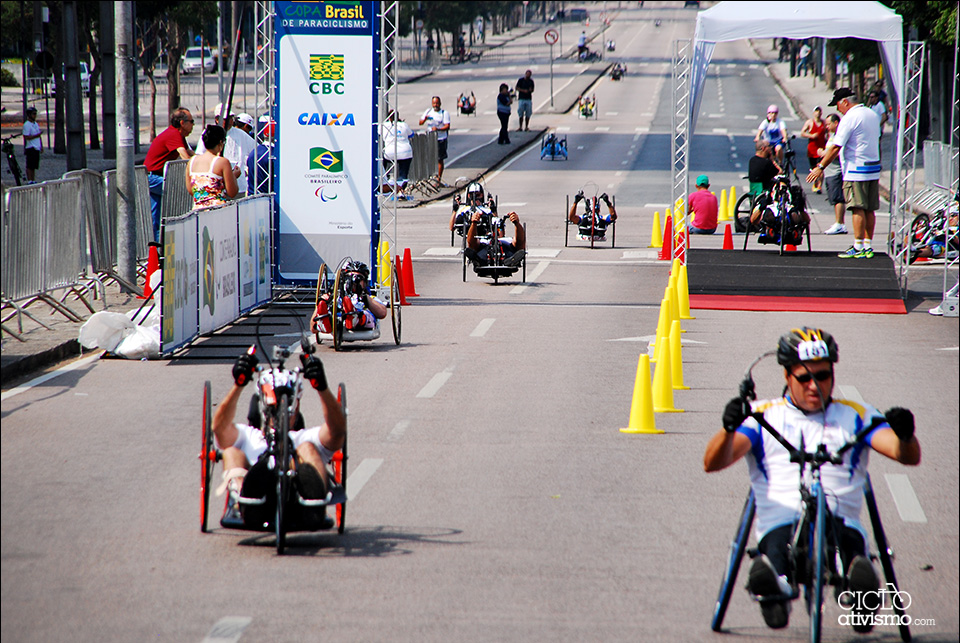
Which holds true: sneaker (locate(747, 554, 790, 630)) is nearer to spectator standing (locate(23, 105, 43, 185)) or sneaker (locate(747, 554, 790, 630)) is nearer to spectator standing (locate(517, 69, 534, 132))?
spectator standing (locate(23, 105, 43, 185))

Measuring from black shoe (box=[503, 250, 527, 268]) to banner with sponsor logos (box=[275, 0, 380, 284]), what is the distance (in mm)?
2697

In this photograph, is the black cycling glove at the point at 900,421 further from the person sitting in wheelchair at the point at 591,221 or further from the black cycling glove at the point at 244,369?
the person sitting in wheelchair at the point at 591,221

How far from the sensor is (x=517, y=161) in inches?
1844

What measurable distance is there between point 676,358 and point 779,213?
956 centimetres

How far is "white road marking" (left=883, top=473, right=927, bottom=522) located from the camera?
8148 millimetres

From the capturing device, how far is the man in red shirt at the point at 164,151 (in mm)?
17781

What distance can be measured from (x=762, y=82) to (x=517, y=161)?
49043 millimetres

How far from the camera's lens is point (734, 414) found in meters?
5.66

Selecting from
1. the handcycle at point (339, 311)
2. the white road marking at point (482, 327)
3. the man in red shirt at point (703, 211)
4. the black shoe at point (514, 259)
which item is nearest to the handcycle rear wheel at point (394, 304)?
the handcycle at point (339, 311)

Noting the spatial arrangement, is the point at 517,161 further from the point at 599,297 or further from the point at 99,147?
the point at 599,297

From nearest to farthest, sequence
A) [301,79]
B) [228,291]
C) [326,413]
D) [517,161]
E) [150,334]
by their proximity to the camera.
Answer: [326,413]
[150,334]
[228,291]
[301,79]
[517,161]

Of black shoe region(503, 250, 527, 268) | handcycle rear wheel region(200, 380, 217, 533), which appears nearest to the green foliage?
black shoe region(503, 250, 527, 268)

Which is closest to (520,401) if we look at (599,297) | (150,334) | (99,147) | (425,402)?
(425,402)

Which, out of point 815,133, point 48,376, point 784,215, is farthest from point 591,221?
point 48,376
